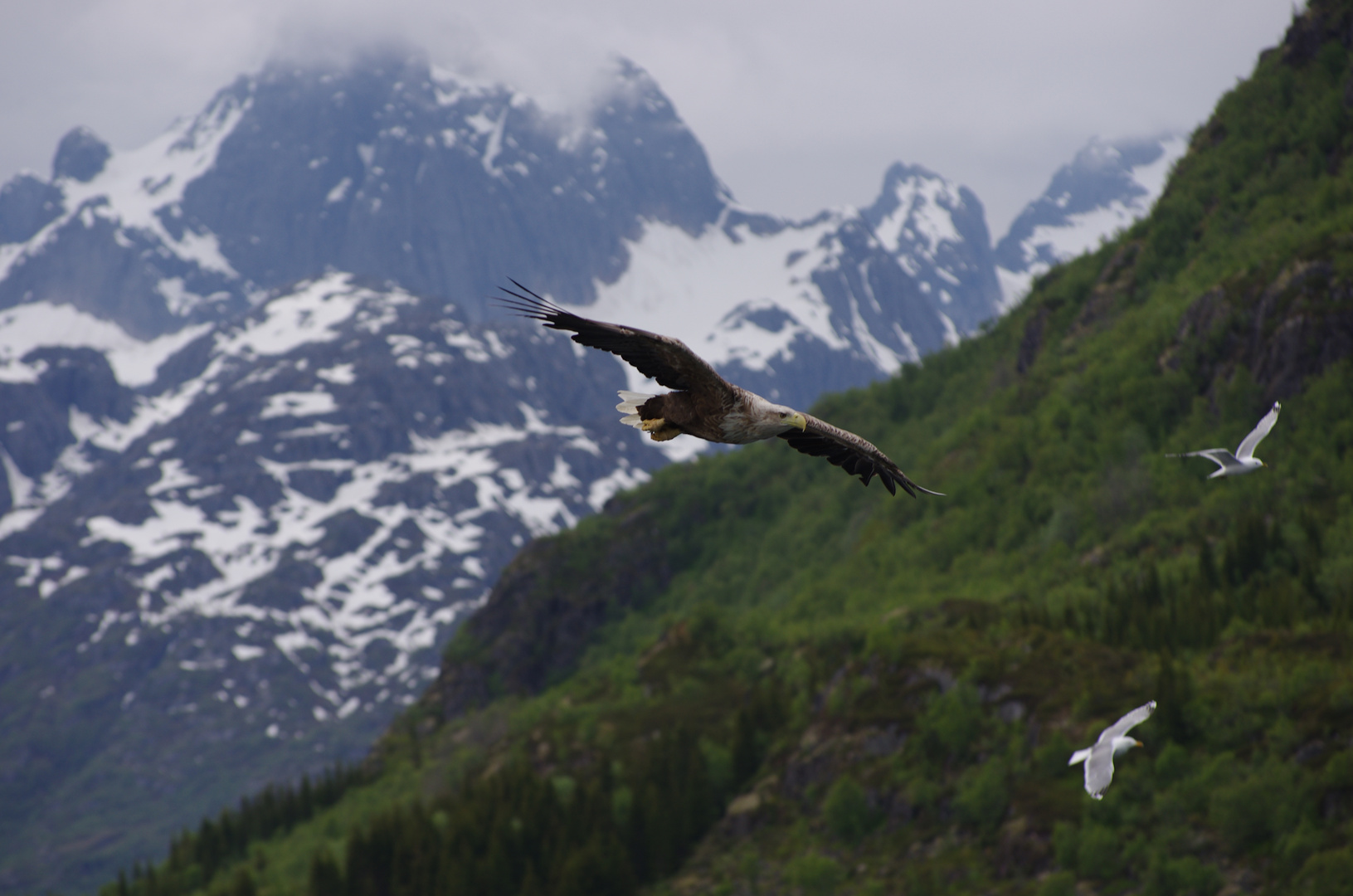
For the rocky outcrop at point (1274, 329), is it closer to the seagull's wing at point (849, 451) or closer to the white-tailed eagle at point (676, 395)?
the seagull's wing at point (849, 451)

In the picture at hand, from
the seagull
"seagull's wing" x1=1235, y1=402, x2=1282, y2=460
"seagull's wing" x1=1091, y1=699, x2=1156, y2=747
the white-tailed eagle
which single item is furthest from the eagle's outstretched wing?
→ "seagull's wing" x1=1235, y1=402, x2=1282, y2=460

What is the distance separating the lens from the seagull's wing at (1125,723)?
93.7 ft

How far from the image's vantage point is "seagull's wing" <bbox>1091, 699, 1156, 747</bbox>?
93.7 feet

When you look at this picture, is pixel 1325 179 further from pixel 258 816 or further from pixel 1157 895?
pixel 258 816

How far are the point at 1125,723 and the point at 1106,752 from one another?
1.00 meters

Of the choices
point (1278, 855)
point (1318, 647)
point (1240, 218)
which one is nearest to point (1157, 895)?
point (1278, 855)

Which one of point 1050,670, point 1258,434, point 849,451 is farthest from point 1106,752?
point 1050,670

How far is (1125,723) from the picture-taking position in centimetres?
2988

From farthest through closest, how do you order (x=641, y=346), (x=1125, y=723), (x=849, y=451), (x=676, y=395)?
(x=1125, y=723)
(x=849, y=451)
(x=676, y=395)
(x=641, y=346)

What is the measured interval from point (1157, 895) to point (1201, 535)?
55.3 m

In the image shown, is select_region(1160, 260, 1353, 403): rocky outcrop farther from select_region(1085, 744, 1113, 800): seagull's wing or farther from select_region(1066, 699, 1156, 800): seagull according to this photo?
select_region(1085, 744, 1113, 800): seagull's wing

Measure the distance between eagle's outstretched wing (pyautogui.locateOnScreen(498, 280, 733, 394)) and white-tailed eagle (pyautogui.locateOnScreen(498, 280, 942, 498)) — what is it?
0.05 ft

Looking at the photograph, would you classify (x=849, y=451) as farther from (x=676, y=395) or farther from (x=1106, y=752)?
(x=1106, y=752)

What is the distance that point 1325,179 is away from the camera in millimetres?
146875
